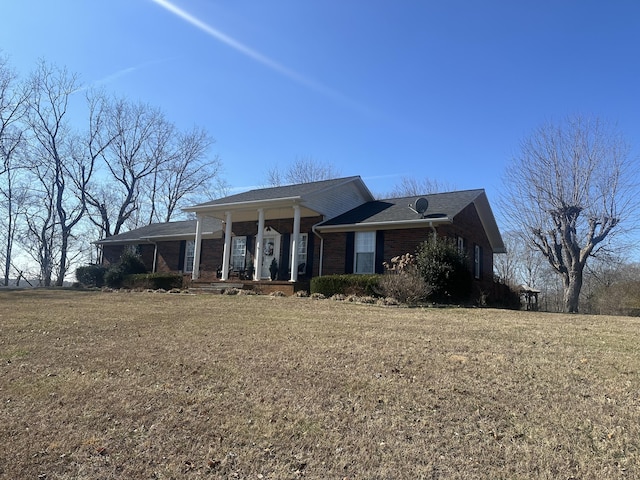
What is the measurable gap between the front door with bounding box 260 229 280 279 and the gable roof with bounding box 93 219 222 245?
3.00 meters

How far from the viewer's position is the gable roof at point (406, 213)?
1636cm

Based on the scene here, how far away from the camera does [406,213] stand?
1730 cm

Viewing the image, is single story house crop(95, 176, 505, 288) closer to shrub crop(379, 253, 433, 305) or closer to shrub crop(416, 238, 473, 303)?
shrub crop(416, 238, 473, 303)

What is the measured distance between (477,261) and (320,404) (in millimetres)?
17105

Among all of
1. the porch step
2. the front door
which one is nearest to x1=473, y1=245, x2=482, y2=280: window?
the front door

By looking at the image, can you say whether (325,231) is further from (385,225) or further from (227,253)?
(227,253)

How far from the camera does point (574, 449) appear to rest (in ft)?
11.5

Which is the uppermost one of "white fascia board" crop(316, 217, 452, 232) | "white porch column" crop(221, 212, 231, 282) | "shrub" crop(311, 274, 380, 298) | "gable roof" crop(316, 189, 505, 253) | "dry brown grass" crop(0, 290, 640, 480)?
"gable roof" crop(316, 189, 505, 253)

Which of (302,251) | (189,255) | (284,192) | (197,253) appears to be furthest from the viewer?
(189,255)

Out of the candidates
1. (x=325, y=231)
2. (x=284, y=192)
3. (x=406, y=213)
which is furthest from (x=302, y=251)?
(x=406, y=213)

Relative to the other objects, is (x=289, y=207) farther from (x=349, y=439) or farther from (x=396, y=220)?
(x=349, y=439)

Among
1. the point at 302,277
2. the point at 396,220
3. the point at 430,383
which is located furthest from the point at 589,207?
the point at 430,383

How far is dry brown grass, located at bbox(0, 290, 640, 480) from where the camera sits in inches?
135

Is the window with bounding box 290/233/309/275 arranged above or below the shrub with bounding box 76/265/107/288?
above
